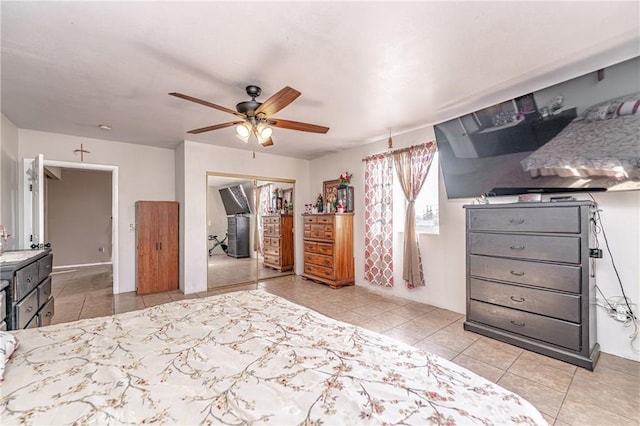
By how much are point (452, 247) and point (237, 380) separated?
11.3 ft

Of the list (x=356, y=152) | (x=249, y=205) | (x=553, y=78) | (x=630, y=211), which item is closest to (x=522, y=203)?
(x=630, y=211)

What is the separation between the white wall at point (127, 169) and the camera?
422 centimetres

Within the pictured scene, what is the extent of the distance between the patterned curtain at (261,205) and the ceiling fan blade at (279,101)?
10.7 feet

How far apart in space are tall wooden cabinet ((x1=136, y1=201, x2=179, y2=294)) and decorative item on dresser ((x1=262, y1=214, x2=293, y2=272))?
5.68ft

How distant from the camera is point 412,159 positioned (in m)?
4.09

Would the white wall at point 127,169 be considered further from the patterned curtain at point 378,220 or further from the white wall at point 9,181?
the patterned curtain at point 378,220

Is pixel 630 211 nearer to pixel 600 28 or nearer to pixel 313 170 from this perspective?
pixel 600 28

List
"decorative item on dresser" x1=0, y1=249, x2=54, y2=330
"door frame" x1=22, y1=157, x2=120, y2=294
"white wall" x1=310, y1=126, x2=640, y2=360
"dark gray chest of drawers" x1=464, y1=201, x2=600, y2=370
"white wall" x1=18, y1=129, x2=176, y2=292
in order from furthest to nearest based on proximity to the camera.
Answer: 1. "white wall" x1=18, y1=129, x2=176, y2=292
2. "door frame" x1=22, y1=157, x2=120, y2=294
3. "white wall" x1=310, y1=126, x2=640, y2=360
4. "dark gray chest of drawers" x1=464, y1=201, x2=600, y2=370
5. "decorative item on dresser" x1=0, y1=249, x2=54, y2=330

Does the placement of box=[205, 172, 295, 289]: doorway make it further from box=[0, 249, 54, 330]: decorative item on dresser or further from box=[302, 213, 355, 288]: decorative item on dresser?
box=[0, 249, 54, 330]: decorative item on dresser

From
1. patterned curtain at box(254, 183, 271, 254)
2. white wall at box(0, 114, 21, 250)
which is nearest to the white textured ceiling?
white wall at box(0, 114, 21, 250)

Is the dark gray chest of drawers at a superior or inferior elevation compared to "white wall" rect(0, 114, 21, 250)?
inferior

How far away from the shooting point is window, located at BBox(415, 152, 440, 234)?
3959mm

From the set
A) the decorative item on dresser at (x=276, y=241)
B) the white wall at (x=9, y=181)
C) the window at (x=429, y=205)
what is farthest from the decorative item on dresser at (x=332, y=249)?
the white wall at (x=9, y=181)

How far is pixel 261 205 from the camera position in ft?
18.7
